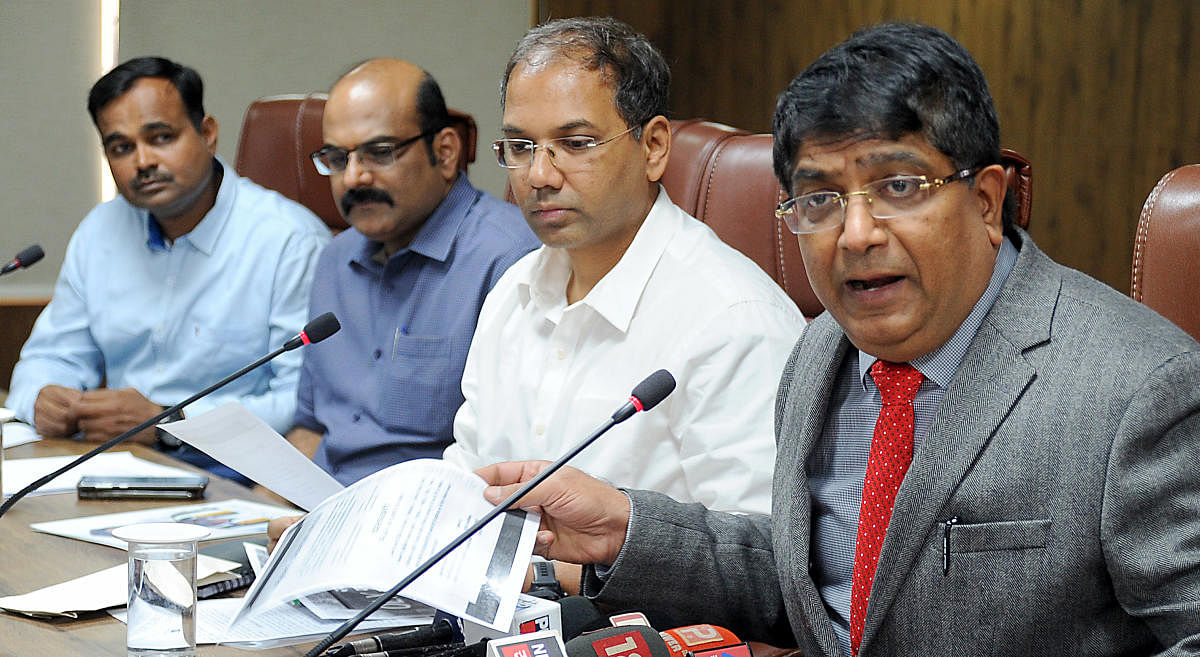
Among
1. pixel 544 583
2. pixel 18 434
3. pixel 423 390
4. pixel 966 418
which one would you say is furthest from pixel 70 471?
pixel 966 418

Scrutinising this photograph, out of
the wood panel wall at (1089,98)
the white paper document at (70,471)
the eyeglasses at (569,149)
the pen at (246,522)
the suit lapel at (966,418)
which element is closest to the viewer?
the suit lapel at (966,418)

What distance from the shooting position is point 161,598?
3.92 ft

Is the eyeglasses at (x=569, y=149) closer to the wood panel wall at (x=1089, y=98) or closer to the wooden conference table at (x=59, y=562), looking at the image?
the wooden conference table at (x=59, y=562)

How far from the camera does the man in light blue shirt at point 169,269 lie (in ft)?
9.05

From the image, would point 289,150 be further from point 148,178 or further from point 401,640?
point 401,640

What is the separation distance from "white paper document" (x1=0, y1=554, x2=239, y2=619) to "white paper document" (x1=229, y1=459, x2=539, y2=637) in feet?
0.56

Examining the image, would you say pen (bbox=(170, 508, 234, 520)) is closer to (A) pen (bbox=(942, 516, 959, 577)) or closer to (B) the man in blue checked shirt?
(B) the man in blue checked shirt

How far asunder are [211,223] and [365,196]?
598 millimetres

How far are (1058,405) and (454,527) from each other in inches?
23.7

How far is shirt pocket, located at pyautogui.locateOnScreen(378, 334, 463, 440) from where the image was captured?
2273 mm

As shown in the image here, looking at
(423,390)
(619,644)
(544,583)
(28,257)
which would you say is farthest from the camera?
(28,257)

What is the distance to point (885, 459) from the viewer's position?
123cm

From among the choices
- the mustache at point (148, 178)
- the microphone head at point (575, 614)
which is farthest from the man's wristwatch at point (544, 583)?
the mustache at point (148, 178)

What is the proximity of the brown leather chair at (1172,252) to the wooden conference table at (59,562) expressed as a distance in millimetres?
1104
